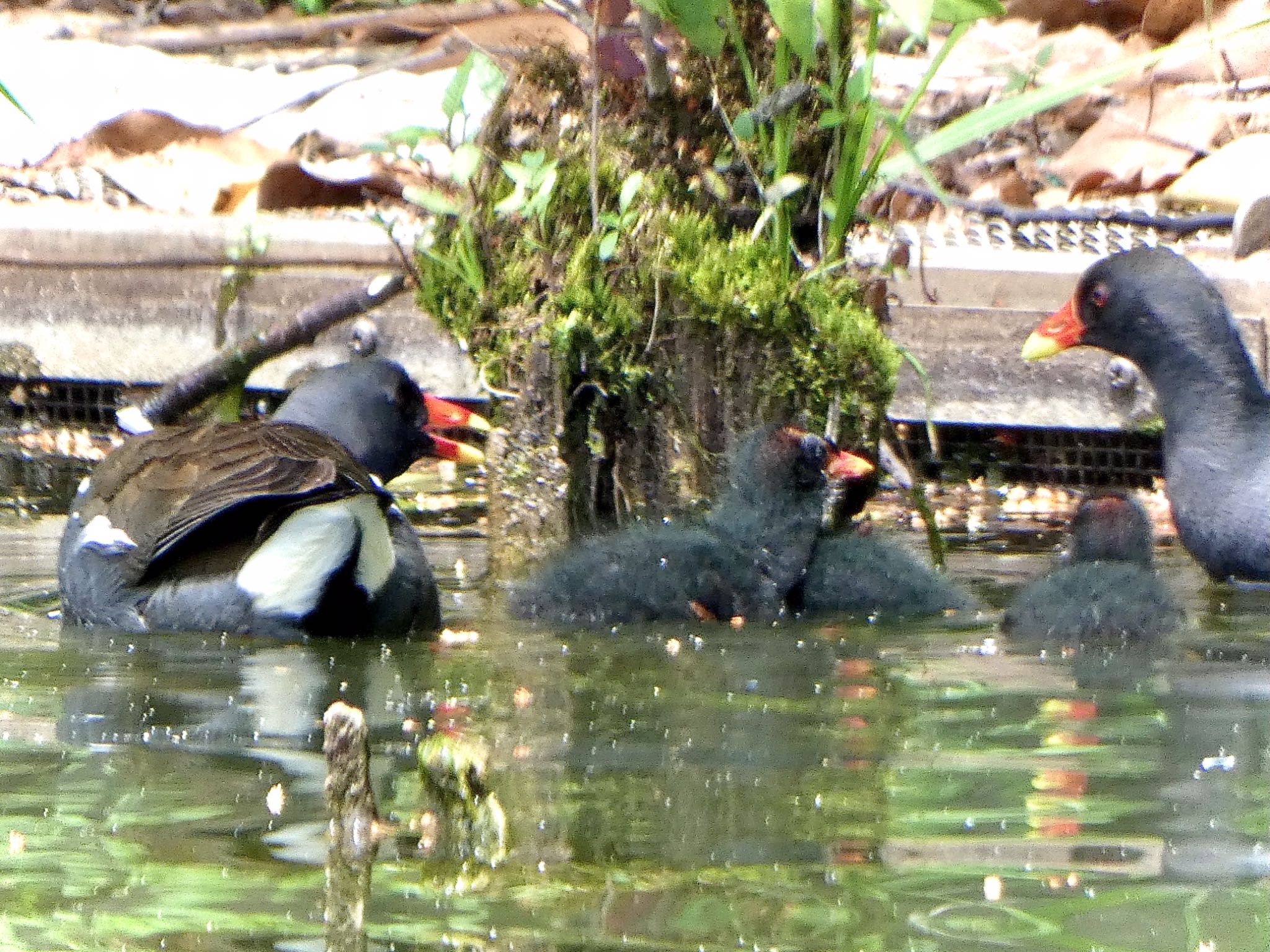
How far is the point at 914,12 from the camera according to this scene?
3111mm

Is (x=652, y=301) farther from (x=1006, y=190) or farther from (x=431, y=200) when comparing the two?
(x=1006, y=190)

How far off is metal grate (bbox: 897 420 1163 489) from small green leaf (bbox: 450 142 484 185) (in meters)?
2.11

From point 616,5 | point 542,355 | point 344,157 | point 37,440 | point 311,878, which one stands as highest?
point 616,5

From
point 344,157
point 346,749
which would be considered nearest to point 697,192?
point 346,749

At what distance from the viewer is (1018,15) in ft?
31.2

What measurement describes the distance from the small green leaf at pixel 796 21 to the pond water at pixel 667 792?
4.21 feet

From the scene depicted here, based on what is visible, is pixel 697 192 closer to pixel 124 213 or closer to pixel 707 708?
pixel 707 708

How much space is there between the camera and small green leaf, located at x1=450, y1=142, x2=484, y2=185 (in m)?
4.92

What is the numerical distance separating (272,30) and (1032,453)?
16.9ft

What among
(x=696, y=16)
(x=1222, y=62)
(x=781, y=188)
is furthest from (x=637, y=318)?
(x=1222, y=62)

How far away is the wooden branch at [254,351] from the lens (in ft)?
19.9

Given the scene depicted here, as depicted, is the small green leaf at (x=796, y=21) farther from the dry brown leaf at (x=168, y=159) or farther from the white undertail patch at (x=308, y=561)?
the dry brown leaf at (x=168, y=159)

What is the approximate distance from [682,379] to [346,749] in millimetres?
2619

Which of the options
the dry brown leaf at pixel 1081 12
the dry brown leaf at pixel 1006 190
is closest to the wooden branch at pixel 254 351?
the dry brown leaf at pixel 1006 190
